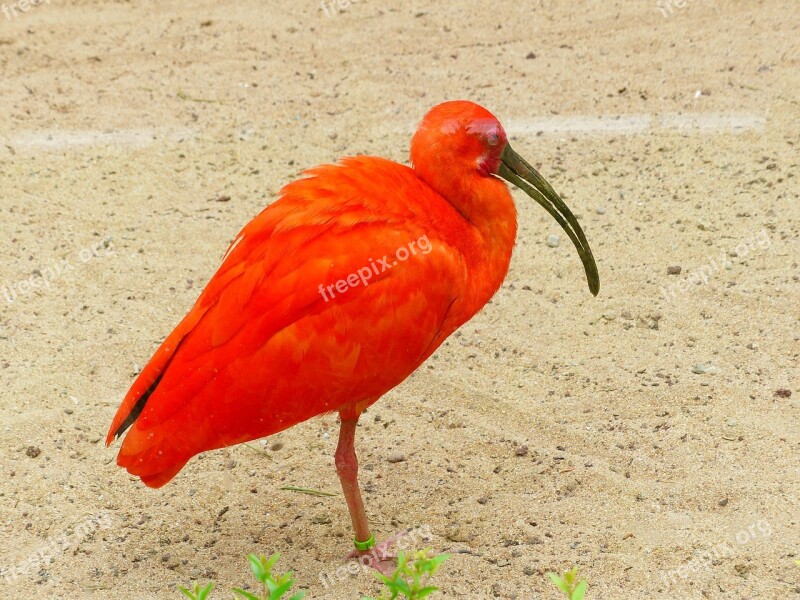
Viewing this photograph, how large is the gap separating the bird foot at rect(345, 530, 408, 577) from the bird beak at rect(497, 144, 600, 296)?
1.27 m

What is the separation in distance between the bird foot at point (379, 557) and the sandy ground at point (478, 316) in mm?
93

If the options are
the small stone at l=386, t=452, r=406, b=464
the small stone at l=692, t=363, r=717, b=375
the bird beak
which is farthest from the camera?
the small stone at l=692, t=363, r=717, b=375

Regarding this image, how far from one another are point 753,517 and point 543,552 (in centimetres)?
77

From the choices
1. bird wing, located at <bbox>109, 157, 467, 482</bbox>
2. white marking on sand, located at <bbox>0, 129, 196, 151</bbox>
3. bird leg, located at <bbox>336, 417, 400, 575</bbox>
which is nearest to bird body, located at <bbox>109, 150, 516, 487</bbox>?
bird wing, located at <bbox>109, 157, 467, 482</bbox>

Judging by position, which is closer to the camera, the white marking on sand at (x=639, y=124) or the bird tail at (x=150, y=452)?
the bird tail at (x=150, y=452)

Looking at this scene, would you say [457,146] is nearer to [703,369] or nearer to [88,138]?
[703,369]

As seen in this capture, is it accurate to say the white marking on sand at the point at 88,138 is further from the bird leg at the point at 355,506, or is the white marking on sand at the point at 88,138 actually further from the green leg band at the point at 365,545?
the green leg band at the point at 365,545

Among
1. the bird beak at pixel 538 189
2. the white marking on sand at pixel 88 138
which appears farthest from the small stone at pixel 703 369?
the white marking on sand at pixel 88 138

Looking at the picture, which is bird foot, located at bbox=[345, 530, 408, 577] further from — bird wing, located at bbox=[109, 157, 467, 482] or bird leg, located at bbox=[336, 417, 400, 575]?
bird wing, located at bbox=[109, 157, 467, 482]

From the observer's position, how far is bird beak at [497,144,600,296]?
3.96m

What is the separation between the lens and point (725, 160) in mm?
6129

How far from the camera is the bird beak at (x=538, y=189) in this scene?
396 cm

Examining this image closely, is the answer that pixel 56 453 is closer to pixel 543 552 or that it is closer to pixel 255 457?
pixel 255 457

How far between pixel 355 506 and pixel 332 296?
0.89m
